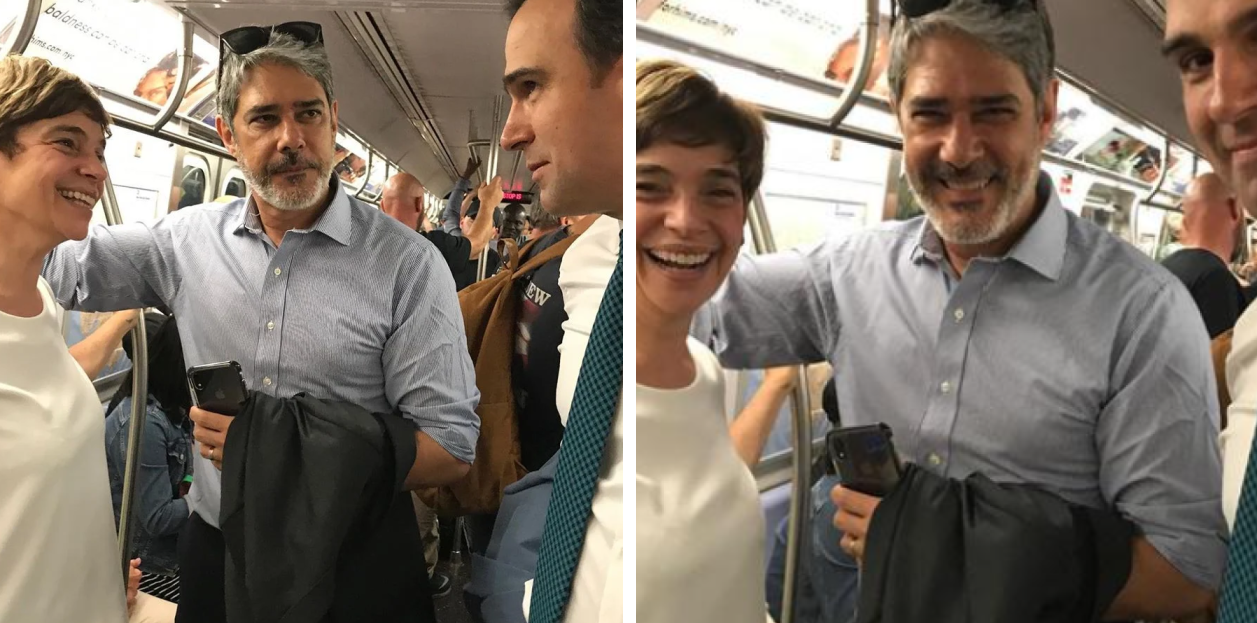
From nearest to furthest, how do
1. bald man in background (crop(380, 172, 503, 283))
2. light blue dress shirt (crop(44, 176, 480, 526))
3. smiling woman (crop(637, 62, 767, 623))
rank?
smiling woman (crop(637, 62, 767, 623)), light blue dress shirt (crop(44, 176, 480, 526)), bald man in background (crop(380, 172, 503, 283))

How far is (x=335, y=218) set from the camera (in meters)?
0.73

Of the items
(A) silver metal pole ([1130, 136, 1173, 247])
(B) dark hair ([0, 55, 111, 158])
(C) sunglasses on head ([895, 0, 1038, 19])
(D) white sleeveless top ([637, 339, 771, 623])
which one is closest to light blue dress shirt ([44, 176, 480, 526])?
(B) dark hair ([0, 55, 111, 158])

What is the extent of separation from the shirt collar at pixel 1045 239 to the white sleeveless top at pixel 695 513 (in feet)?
0.79

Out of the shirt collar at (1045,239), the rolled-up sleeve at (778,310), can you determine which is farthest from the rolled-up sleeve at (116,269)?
the shirt collar at (1045,239)

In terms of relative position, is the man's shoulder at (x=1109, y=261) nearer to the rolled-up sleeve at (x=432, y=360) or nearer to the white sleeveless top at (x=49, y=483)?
the rolled-up sleeve at (x=432, y=360)

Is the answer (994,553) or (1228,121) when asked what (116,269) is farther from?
(1228,121)

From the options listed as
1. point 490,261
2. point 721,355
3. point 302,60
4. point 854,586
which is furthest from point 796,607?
point 302,60

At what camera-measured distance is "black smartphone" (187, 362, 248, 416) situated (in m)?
0.69

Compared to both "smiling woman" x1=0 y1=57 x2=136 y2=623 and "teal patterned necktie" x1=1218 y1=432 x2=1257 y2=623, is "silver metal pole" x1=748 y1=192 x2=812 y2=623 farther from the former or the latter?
"smiling woman" x1=0 y1=57 x2=136 y2=623

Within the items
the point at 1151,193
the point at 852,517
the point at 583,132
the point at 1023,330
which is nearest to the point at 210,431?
the point at 583,132

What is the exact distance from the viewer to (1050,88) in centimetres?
50

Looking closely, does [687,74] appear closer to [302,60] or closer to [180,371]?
[302,60]

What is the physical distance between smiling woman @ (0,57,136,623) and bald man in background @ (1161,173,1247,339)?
2.90ft

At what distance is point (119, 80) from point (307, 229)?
21 cm
